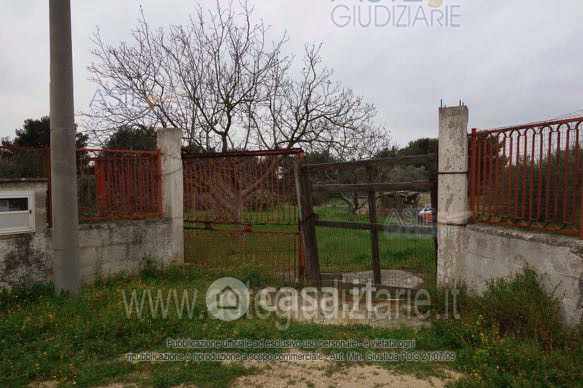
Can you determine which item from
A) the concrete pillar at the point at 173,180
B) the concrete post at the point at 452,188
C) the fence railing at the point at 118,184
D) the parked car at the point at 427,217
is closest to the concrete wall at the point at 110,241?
the concrete pillar at the point at 173,180

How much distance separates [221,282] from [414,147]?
2743 centimetres

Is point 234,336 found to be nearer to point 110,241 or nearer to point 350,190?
point 350,190

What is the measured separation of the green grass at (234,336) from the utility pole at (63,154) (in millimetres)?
432

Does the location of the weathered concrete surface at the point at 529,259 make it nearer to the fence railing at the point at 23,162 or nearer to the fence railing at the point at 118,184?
the fence railing at the point at 118,184

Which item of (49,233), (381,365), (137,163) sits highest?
(137,163)

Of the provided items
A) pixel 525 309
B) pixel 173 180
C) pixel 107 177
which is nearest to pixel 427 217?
pixel 525 309

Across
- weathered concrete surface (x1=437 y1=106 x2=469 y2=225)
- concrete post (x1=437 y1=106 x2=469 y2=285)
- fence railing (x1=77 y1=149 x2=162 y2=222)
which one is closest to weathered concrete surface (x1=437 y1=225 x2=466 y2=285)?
concrete post (x1=437 y1=106 x2=469 y2=285)

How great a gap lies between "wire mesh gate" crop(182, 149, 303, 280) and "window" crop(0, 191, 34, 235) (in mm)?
2557

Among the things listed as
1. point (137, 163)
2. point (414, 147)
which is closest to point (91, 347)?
point (137, 163)

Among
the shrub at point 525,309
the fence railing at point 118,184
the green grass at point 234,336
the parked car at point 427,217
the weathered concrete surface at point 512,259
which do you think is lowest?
the green grass at point 234,336

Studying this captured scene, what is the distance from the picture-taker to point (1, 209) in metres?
5.07

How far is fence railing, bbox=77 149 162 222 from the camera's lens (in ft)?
19.6

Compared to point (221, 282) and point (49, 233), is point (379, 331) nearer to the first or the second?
point (221, 282)

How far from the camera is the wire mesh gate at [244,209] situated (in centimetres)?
632
